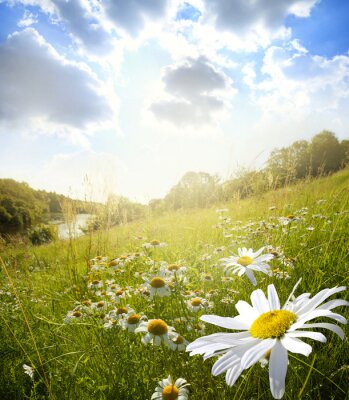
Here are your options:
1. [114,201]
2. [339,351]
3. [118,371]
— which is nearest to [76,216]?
[114,201]

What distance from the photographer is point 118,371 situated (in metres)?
1.33

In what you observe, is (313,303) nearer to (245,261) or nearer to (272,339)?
(272,339)

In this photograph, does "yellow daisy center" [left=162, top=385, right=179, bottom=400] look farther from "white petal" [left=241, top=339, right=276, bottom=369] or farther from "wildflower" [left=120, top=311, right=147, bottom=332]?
"white petal" [left=241, top=339, right=276, bottom=369]

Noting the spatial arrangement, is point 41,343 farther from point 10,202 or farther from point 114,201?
point 10,202

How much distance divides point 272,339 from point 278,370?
9 cm

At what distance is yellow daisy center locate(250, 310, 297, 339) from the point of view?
59 centimetres

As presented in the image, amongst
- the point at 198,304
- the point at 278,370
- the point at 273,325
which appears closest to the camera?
the point at 278,370

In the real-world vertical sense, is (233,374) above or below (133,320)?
above

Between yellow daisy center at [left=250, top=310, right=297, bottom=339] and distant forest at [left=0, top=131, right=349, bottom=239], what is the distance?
304 cm

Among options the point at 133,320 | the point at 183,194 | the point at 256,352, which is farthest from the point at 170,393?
the point at 183,194

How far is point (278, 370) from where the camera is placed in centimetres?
49

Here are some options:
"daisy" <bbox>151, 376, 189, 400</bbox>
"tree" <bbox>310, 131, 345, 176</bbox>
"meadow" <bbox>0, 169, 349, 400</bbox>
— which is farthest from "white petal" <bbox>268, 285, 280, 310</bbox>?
"tree" <bbox>310, 131, 345, 176</bbox>

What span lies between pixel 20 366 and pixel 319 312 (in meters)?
1.95

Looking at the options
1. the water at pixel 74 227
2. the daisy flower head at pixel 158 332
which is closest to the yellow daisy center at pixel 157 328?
the daisy flower head at pixel 158 332
